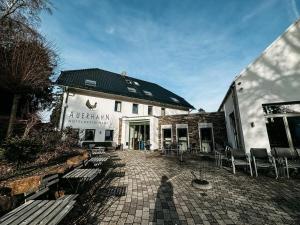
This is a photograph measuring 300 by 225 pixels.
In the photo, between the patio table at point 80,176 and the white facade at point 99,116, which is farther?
the white facade at point 99,116

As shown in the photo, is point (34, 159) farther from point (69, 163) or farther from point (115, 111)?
point (115, 111)

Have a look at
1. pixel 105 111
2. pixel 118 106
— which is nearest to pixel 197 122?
pixel 118 106

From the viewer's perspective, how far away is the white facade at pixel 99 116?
1427 centimetres

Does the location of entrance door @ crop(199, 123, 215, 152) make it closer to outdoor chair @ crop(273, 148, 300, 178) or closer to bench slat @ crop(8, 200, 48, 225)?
outdoor chair @ crop(273, 148, 300, 178)

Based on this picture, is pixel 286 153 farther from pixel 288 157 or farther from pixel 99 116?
pixel 99 116

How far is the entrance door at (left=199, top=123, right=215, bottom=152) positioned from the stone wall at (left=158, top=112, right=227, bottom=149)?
0.87ft

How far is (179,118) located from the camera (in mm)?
15039

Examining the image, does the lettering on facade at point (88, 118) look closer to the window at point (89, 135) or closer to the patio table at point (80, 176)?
the window at point (89, 135)

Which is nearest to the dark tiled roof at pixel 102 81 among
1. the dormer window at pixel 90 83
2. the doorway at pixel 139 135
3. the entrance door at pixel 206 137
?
the dormer window at pixel 90 83

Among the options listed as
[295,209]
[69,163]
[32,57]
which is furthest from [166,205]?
[32,57]

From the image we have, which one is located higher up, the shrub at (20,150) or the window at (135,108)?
the window at (135,108)

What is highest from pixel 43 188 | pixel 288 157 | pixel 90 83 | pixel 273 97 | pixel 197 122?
pixel 90 83

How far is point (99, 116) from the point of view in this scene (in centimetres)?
1572

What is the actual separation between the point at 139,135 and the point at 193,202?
43.4ft
